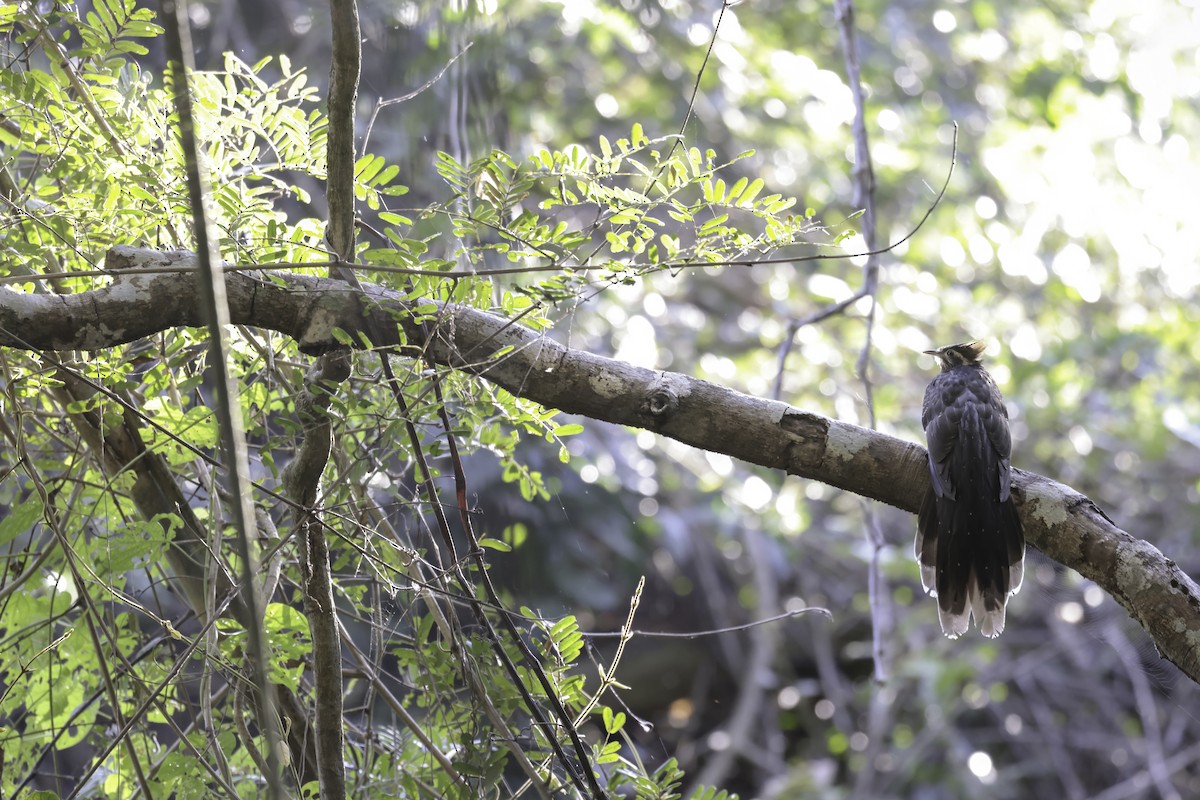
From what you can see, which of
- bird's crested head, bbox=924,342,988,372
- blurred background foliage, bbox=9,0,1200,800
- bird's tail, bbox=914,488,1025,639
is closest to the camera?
bird's tail, bbox=914,488,1025,639

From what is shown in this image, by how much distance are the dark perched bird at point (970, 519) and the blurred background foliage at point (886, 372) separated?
2.10m

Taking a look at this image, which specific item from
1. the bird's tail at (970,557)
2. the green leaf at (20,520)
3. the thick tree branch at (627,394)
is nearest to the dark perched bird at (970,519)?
the bird's tail at (970,557)

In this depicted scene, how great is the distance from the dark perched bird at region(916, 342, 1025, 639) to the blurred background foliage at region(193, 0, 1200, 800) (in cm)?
208

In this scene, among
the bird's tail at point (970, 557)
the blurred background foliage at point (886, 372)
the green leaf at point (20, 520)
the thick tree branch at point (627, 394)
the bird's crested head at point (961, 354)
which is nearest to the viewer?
the thick tree branch at point (627, 394)

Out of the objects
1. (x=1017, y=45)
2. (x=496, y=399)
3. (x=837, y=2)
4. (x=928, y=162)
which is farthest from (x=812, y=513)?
(x=496, y=399)

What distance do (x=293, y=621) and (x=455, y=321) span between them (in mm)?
568

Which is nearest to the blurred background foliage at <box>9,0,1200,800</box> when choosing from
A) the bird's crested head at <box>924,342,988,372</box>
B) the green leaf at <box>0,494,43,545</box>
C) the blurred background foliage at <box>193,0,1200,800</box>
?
the blurred background foliage at <box>193,0,1200,800</box>

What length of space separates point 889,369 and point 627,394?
538cm

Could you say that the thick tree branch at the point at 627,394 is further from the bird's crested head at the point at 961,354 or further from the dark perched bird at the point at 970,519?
the bird's crested head at the point at 961,354

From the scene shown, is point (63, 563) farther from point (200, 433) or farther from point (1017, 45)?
point (1017, 45)

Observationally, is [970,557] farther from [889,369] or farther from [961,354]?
[889,369]

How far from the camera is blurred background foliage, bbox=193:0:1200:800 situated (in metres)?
5.50

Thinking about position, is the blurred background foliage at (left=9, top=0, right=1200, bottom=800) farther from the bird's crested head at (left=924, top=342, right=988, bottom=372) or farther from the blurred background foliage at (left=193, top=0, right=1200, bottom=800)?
the bird's crested head at (left=924, top=342, right=988, bottom=372)

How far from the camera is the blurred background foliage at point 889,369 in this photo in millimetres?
5496
